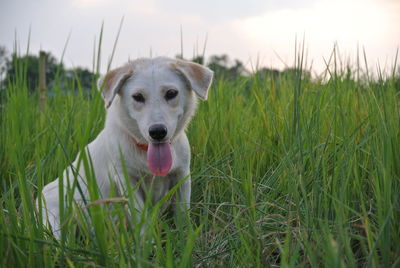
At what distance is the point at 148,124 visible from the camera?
2600mm

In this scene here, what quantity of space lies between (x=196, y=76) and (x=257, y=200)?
3.32 ft

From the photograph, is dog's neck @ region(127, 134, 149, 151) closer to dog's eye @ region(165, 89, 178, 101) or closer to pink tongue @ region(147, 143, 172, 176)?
pink tongue @ region(147, 143, 172, 176)

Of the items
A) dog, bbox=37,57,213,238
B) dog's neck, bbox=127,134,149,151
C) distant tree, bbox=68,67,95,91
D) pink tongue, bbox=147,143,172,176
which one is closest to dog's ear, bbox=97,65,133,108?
dog, bbox=37,57,213,238

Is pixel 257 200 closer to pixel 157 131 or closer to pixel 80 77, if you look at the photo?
pixel 157 131

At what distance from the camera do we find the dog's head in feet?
8.70

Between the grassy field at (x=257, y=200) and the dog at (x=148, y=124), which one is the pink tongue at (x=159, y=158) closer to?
the dog at (x=148, y=124)

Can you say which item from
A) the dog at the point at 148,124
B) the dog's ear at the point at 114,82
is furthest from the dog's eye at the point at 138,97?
the dog's ear at the point at 114,82

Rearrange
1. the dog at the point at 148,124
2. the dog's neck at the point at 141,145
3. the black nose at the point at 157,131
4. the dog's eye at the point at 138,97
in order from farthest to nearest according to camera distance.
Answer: the dog's neck at the point at 141,145 < the dog's eye at the point at 138,97 < the dog at the point at 148,124 < the black nose at the point at 157,131

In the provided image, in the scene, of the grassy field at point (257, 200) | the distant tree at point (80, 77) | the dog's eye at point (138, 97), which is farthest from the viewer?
the distant tree at point (80, 77)

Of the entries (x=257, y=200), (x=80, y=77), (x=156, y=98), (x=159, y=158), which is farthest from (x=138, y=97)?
(x=80, y=77)

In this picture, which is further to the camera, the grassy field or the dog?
the dog

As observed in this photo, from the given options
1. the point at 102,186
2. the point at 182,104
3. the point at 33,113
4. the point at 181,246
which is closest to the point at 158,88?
the point at 182,104

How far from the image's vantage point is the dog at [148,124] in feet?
8.77

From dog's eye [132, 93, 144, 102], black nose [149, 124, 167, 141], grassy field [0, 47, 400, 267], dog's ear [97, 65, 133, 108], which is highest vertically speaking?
dog's ear [97, 65, 133, 108]
